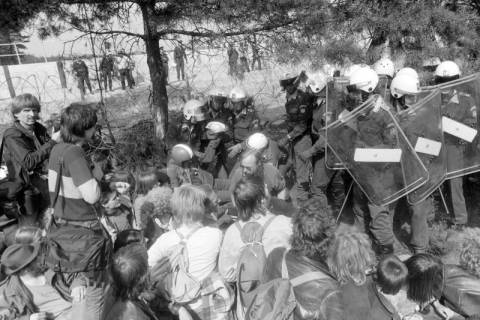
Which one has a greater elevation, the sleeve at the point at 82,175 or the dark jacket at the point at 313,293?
the sleeve at the point at 82,175

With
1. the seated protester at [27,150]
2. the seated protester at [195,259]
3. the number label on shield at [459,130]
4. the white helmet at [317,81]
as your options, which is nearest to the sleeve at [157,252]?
the seated protester at [195,259]

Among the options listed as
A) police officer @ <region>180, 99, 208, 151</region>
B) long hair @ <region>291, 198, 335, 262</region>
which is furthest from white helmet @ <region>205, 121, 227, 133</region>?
long hair @ <region>291, 198, 335, 262</region>

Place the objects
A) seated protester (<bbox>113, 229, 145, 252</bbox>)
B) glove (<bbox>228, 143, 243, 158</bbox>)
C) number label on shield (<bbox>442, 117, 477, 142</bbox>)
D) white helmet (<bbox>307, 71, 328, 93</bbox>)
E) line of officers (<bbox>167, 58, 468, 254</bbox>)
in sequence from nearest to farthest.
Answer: seated protester (<bbox>113, 229, 145, 252</bbox>) < number label on shield (<bbox>442, 117, 477, 142</bbox>) < line of officers (<bbox>167, 58, 468, 254</bbox>) < white helmet (<bbox>307, 71, 328, 93</bbox>) < glove (<bbox>228, 143, 243, 158</bbox>)

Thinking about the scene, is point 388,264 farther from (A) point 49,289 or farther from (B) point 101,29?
(B) point 101,29

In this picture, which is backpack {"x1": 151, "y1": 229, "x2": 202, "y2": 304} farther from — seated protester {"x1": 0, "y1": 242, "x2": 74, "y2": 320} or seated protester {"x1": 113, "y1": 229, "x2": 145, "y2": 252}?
seated protester {"x1": 113, "y1": 229, "x2": 145, "y2": 252}

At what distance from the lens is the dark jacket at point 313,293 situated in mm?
2109

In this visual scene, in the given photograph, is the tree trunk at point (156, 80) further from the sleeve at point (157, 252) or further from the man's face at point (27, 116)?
the sleeve at point (157, 252)

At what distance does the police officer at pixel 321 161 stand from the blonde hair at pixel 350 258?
5.91ft

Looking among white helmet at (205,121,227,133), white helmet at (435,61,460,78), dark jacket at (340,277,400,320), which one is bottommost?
dark jacket at (340,277,400,320)

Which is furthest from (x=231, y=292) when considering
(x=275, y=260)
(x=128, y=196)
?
(x=128, y=196)

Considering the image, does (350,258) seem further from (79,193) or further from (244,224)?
(79,193)

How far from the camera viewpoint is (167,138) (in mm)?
5902

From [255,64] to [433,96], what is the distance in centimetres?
289

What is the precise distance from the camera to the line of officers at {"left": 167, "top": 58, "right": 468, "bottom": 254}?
11.8 ft
